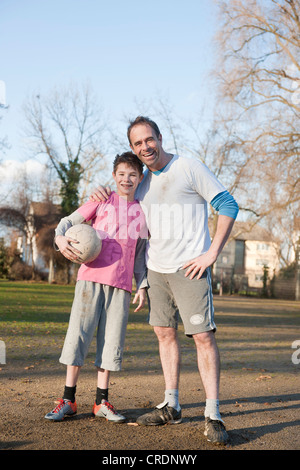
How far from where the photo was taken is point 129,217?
4.40 metres

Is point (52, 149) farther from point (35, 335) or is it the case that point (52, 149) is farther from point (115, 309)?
point (115, 309)

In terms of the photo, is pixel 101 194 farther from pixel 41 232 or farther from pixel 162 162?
pixel 41 232

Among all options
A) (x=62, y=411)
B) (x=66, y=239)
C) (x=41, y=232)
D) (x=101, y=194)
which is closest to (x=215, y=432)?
(x=62, y=411)

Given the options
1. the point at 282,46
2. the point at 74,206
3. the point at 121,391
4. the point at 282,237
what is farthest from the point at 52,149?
the point at 121,391

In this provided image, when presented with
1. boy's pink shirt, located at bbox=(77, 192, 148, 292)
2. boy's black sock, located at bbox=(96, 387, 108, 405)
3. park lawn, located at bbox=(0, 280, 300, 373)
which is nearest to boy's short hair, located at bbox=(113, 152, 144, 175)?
boy's pink shirt, located at bbox=(77, 192, 148, 292)

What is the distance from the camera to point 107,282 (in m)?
4.25

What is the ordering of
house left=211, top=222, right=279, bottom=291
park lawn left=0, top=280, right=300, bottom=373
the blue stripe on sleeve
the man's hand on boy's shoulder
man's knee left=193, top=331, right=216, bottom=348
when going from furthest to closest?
house left=211, top=222, right=279, bottom=291
park lawn left=0, top=280, right=300, bottom=373
the man's hand on boy's shoulder
the blue stripe on sleeve
man's knee left=193, top=331, right=216, bottom=348

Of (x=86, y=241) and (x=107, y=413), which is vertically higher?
(x=86, y=241)

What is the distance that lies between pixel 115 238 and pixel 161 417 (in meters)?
1.47

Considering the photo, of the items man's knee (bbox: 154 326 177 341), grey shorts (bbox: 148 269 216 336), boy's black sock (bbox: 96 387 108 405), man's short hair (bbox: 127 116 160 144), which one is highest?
man's short hair (bbox: 127 116 160 144)

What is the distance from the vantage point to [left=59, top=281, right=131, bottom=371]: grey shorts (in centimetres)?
416

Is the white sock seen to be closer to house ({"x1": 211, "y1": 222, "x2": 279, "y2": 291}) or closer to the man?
the man

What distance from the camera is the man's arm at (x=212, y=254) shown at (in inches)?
157
